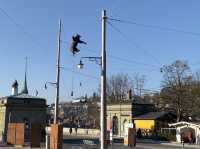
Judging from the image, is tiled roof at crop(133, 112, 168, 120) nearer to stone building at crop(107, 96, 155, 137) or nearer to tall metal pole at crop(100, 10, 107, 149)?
stone building at crop(107, 96, 155, 137)

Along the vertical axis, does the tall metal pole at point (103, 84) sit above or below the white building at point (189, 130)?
above

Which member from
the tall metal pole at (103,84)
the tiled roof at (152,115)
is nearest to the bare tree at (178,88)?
the tiled roof at (152,115)

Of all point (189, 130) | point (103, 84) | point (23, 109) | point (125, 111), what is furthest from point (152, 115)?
point (103, 84)

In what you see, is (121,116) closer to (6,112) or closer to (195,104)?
(195,104)

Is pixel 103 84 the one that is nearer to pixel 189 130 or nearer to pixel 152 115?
pixel 189 130

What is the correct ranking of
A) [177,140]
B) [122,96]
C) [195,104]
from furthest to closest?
[122,96] → [195,104] → [177,140]

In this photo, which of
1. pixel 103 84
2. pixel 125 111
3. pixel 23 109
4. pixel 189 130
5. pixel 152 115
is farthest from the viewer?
pixel 125 111

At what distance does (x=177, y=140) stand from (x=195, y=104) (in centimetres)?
1171

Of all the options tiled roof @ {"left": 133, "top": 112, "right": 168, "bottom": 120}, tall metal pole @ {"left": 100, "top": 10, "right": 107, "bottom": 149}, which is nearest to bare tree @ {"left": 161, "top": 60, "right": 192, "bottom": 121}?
tiled roof @ {"left": 133, "top": 112, "right": 168, "bottom": 120}

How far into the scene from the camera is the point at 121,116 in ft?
287

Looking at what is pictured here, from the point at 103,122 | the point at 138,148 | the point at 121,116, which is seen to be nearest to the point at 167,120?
the point at 121,116

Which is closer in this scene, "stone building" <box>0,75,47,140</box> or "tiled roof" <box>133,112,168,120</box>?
"stone building" <box>0,75,47,140</box>

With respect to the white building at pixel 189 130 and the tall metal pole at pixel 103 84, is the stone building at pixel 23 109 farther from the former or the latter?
the tall metal pole at pixel 103 84

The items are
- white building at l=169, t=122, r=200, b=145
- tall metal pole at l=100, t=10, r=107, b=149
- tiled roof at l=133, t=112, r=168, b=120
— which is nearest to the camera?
tall metal pole at l=100, t=10, r=107, b=149
